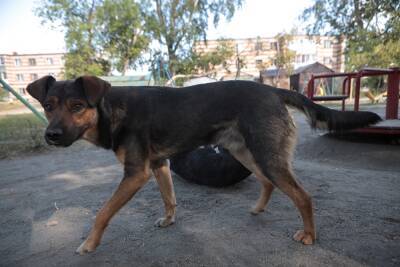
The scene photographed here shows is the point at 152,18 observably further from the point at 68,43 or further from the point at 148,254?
the point at 148,254

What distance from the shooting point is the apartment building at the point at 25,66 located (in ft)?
247

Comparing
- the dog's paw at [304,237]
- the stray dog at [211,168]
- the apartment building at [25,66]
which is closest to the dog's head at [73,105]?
the stray dog at [211,168]

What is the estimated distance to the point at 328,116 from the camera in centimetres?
294

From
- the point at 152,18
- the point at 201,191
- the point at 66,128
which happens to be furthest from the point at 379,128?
the point at 152,18

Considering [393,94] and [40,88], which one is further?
[393,94]

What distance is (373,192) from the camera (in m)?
3.98

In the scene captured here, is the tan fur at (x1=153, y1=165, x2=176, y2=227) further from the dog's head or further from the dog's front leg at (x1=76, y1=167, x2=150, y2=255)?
the dog's head

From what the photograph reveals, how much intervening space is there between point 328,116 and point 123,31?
39917 mm

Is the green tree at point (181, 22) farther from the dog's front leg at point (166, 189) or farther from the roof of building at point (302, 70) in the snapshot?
the dog's front leg at point (166, 189)

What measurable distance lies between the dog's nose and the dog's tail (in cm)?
221

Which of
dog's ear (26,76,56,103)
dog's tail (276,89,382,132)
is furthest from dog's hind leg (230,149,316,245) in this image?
dog's ear (26,76,56,103)

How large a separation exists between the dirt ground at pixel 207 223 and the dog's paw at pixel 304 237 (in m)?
0.07

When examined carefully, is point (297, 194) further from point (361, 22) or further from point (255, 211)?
point (361, 22)

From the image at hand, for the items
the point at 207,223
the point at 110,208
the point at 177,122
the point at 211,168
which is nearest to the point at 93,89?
the point at 177,122
